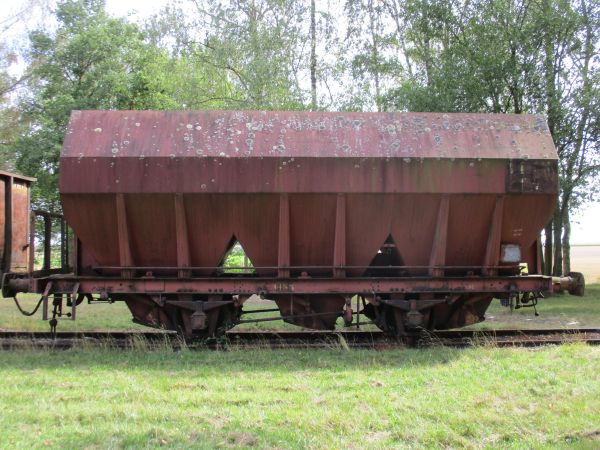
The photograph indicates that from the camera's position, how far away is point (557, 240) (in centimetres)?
1798

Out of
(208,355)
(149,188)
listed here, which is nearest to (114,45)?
(149,188)

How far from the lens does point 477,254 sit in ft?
29.5

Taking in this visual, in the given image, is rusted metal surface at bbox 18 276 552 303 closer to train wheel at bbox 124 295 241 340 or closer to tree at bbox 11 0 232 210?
train wheel at bbox 124 295 241 340

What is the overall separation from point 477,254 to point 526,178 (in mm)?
1411

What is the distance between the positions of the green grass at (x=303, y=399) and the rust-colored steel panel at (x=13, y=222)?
2201 mm

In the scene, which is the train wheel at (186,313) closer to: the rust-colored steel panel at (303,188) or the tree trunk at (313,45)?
the rust-colored steel panel at (303,188)

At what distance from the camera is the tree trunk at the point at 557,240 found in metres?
17.5

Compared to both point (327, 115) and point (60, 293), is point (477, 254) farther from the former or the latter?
point (60, 293)

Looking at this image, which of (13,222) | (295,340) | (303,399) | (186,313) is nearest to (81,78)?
(13,222)

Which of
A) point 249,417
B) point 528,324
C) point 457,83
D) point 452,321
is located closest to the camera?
point 249,417

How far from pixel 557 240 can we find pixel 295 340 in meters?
12.1

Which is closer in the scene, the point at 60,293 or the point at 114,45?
the point at 60,293

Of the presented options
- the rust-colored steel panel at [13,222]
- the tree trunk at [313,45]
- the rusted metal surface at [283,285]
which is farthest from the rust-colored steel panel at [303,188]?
the tree trunk at [313,45]

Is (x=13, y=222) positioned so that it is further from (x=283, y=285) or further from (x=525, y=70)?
(x=525, y=70)
